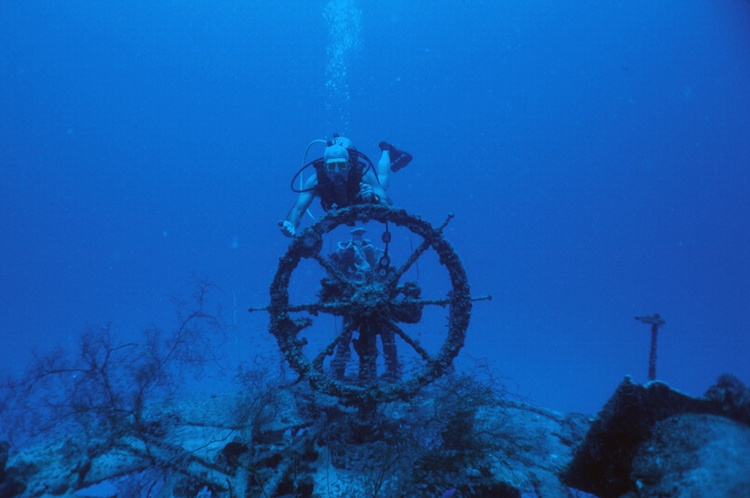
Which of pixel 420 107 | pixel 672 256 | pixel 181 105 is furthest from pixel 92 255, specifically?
pixel 672 256

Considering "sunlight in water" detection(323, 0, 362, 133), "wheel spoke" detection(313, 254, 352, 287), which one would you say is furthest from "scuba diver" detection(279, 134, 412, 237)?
"sunlight in water" detection(323, 0, 362, 133)

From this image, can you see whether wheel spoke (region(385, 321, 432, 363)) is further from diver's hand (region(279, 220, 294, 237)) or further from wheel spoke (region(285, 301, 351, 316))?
diver's hand (region(279, 220, 294, 237))

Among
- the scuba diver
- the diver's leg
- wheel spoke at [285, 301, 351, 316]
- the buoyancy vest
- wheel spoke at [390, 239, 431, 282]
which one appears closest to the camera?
wheel spoke at [285, 301, 351, 316]

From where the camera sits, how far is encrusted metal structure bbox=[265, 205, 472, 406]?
329cm

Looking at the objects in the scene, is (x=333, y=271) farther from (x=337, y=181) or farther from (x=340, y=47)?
(x=340, y=47)

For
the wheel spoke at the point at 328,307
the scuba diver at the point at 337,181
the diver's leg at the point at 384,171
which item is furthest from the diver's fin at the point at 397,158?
the wheel spoke at the point at 328,307

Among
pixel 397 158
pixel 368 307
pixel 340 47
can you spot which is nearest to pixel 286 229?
pixel 368 307

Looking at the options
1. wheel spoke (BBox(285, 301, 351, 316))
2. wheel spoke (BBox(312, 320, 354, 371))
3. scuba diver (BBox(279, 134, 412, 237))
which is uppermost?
scuba diver (BBox(279, 134, 412, 237))

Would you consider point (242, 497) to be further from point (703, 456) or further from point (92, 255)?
point (92, 255)

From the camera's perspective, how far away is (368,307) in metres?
3.40

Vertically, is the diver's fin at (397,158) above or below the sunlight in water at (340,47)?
below

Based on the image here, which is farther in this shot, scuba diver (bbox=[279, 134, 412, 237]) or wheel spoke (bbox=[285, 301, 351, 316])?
scuba diver (bbox=[279, 134, 412, 237])

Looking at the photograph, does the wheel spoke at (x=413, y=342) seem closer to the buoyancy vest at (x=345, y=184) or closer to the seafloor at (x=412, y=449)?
the seafloor at (x=412, y=449)

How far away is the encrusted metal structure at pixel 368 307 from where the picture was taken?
129 inches
